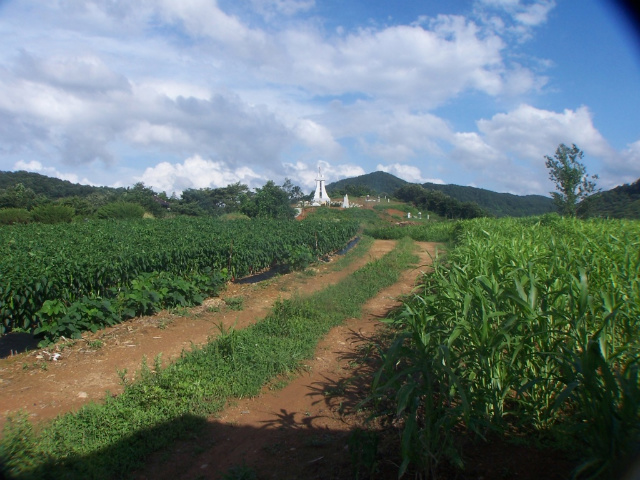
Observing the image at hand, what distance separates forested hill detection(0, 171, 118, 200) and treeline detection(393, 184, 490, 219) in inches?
1384

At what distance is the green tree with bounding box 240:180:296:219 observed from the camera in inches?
899

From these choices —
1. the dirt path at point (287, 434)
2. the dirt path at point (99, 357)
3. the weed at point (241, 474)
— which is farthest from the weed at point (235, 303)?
the weed at point (241, 474)

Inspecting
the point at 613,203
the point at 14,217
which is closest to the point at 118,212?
the point at 14,217

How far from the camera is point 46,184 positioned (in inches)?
1905

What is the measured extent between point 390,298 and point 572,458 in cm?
610

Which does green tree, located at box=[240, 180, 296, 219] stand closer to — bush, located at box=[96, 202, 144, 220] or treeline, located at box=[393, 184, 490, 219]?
bush, located at box=[96, 202, 144, 220]

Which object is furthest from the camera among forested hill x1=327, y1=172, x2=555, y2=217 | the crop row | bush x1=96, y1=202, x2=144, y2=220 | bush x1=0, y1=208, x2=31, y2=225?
forested hill x1=327, y1=172, x2=555, y2=217

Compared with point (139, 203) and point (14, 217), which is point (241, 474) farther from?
point (139, 203)

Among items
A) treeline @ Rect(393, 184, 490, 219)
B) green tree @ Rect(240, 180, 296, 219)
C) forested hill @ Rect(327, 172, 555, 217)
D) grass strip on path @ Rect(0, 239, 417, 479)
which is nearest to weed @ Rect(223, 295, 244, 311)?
grass strip on path @ Rect(0, 239, 417, 479)

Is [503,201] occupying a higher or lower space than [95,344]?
higher

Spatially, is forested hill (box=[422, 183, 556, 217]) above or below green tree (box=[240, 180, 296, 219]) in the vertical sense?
above

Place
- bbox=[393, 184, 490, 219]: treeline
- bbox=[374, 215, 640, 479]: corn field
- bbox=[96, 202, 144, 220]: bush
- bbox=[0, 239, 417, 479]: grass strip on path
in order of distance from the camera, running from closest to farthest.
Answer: bbox=[374, 215, 640, 479]: corn field
bbox=[0, 239, 417, 479]: grass strip on path
bbox=[96, 202, 144, 220]: bush
bbox=[393, 184, 490, 219]: treeline

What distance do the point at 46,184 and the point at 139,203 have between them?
1032 inches

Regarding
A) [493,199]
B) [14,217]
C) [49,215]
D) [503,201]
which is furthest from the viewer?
[493,199]
